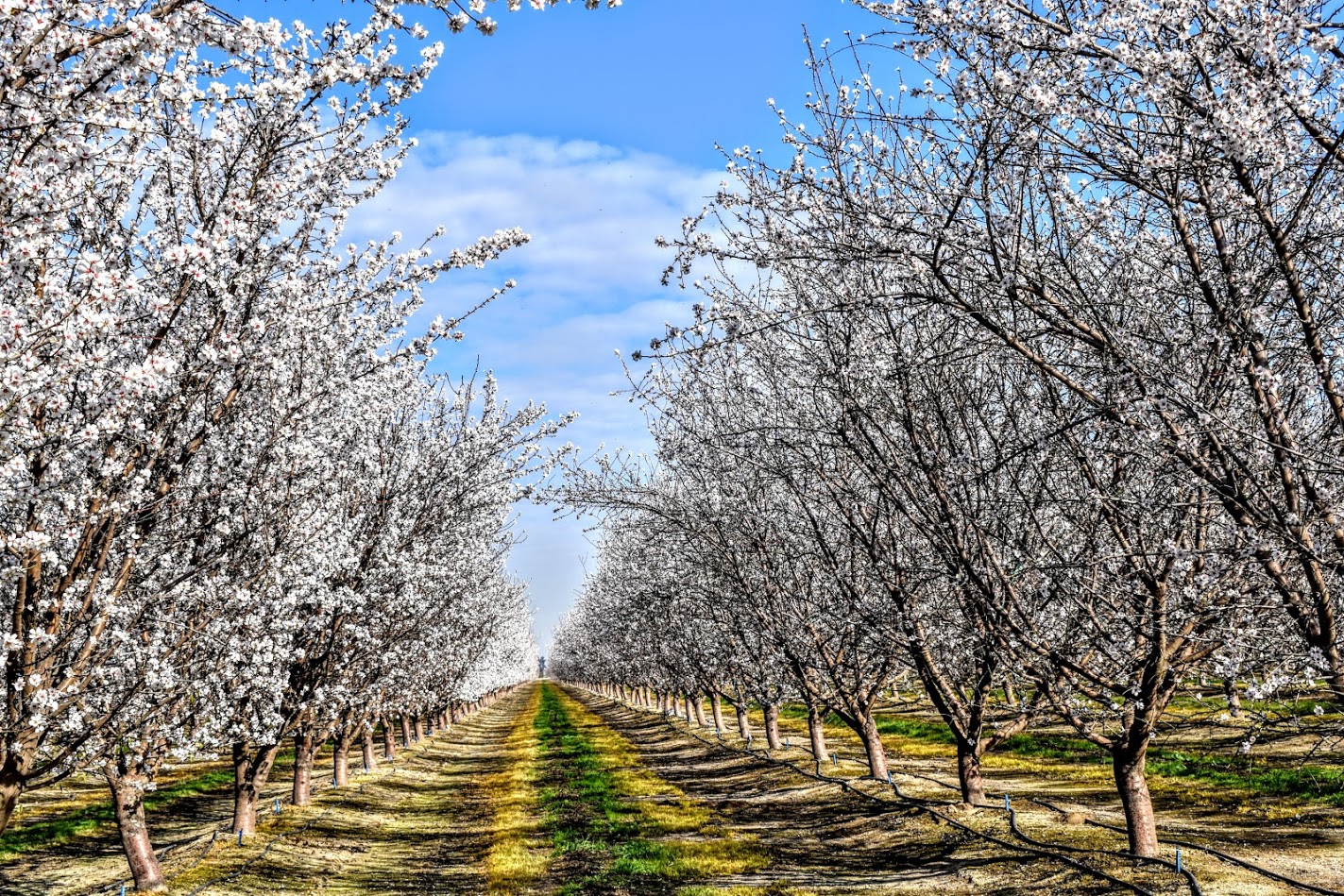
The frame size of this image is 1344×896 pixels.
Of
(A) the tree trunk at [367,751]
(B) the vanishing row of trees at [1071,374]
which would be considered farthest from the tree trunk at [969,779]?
(A) the tree trunk at [367,751]

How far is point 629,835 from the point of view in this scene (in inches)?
606

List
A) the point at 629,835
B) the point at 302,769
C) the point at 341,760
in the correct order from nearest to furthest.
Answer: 1. the point at 629,835
2. the point at 302,769
3. the point at 341,760

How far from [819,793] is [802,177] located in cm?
1457

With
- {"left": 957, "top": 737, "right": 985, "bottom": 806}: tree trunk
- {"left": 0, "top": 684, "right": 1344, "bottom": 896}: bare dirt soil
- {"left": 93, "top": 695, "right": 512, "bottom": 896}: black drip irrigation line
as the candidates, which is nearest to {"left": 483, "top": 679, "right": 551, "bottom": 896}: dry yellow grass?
{"left": 0, "top": 684, "right": 1344, "bottom": 896}: bare dirt soil

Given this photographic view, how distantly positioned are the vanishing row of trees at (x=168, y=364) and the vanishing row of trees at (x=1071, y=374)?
2685 mm

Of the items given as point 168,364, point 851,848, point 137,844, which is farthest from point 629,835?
point 168,364

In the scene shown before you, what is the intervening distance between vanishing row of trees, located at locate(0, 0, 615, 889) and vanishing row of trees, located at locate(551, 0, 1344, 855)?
2685 millimetres

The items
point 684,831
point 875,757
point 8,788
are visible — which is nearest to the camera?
point 8,788

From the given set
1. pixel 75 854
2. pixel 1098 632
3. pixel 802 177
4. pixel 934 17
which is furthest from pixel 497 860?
pixel 934 17

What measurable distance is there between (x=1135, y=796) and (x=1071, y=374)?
540 centimetres

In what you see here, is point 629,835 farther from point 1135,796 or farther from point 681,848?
point 1135,796

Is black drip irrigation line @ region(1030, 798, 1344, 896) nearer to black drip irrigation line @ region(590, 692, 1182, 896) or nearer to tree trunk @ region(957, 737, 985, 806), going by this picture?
black drip irrigation line @ region(590, 692, 1182, 896)

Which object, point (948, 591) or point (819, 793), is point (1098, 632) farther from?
point (819, 793)

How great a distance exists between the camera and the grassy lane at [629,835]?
1236cm
